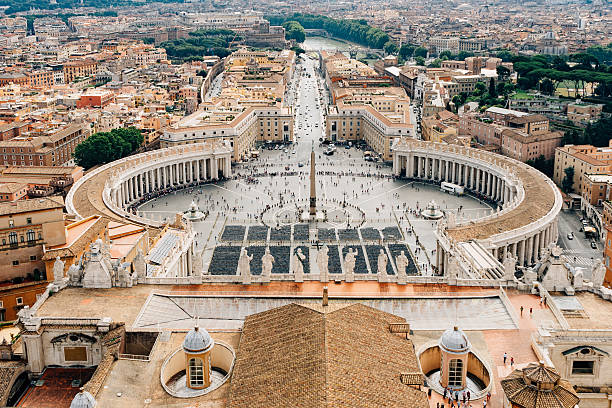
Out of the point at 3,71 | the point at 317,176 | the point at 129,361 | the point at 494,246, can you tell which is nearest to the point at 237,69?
the point at 3,71

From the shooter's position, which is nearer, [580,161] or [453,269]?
[453,269]

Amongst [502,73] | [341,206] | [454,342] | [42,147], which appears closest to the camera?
[454,342]

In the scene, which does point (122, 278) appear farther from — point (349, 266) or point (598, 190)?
point (598, 190)

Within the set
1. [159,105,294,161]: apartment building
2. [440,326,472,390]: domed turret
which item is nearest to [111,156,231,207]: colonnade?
[159,105,294,161]: apartment building

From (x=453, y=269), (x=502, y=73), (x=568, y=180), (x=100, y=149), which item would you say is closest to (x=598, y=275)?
(x=453, y=269)

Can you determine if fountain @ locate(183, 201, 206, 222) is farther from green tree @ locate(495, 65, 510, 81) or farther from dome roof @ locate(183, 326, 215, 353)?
green tree @ locate(495, 65, 510, 81)

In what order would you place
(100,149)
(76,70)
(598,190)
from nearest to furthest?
1. (598,190)
2. (100,149)
3. (76,70)

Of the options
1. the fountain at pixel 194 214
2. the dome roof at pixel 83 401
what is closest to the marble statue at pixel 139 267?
the dome roof at pixel 83 401

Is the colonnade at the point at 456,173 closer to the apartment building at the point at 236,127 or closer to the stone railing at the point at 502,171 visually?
the stone railing at the point at 502,171
